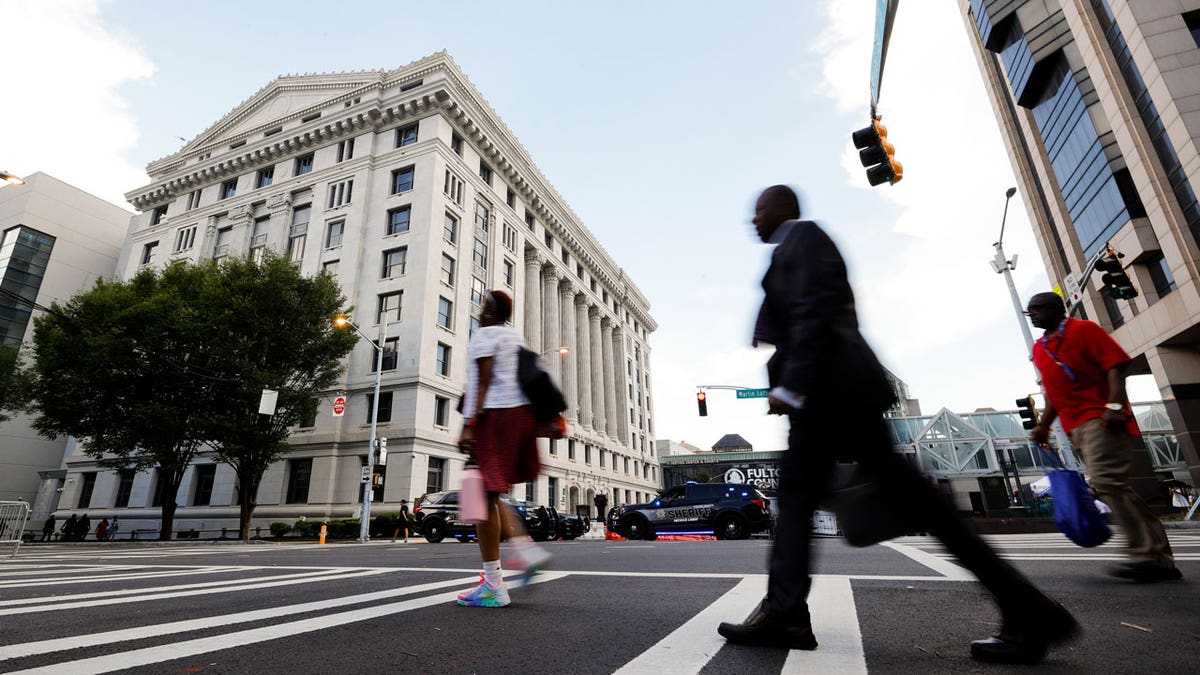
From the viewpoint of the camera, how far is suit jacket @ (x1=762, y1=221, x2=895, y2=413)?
2020 mm

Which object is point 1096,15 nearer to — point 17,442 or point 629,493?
point 629,493

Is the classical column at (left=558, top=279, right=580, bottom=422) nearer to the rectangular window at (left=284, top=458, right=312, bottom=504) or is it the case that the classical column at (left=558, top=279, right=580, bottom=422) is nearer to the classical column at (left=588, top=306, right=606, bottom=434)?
the classical column at (left=588, top=306, right=606, bottom=434)

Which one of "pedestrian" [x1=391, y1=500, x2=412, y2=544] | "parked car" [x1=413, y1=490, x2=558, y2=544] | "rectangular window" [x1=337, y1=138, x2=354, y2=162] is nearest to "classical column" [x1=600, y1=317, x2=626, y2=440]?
"rectangular window" [x1=337, y1=138, x2=354, y2=162]

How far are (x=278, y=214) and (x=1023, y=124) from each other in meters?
45.1

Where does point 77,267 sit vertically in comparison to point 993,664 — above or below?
above

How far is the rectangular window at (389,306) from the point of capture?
3012 centimetres

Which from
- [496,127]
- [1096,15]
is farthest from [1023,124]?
[496,127]

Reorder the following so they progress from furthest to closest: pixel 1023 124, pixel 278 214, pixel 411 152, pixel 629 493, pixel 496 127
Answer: pixel 629 493
pixel 496 127
pixel 278 214
pixel 411 152
pixel 1023 124

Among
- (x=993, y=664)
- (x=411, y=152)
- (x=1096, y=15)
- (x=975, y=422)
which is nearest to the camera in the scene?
(x=993, y=664)

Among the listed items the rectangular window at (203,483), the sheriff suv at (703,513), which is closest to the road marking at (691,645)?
the sheriff suv at (703,513)

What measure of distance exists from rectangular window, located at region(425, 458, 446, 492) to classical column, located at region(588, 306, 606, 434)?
20.3 m

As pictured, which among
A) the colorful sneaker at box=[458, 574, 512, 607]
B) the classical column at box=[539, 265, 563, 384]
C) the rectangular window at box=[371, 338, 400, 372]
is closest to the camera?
the colorful sneaker at box=[458, 574, 512, 607]

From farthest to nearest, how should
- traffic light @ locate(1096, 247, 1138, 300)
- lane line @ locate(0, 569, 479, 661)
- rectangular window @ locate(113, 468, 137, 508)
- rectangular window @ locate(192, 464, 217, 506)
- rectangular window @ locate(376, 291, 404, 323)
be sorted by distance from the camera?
rectangular window @ locate(113, 468, 137, 508)
rectangular window @ locate(192, 464, 217, 506)
rectangular window @ locate(376, 291, 404, 323)
traffic light @ locate(1096, 247, 1138, 300)
lane line @ locate(0, 569, 479, 661)

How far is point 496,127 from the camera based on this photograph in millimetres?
39656
